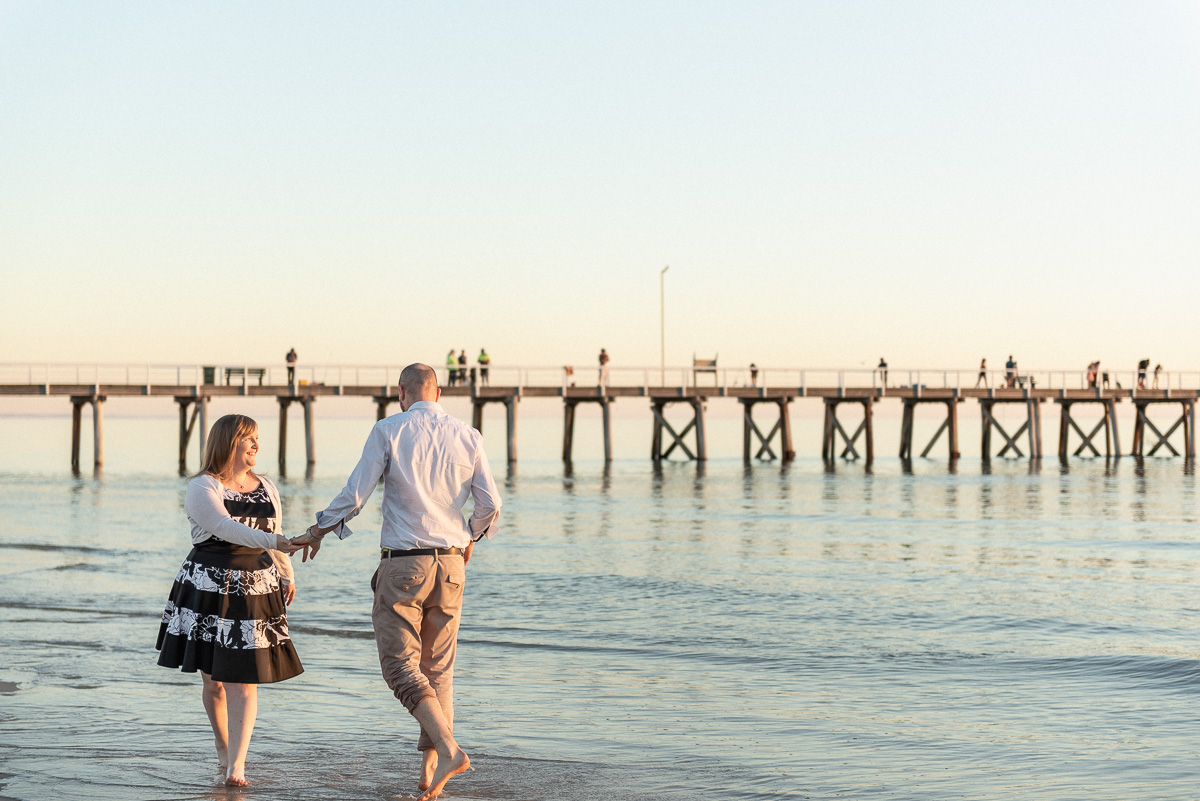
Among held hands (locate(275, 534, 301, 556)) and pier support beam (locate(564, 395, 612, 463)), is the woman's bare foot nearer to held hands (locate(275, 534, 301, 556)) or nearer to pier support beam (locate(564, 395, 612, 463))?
held hands (locate(275, 534, 301, 556))

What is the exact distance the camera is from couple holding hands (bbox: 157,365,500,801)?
4.93 meters

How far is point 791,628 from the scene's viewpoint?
1115cm

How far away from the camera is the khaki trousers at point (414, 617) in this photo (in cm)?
500

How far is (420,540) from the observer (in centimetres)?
504

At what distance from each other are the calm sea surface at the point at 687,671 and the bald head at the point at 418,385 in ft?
5.71

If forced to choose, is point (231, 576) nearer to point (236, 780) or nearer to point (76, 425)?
point (236, 780)

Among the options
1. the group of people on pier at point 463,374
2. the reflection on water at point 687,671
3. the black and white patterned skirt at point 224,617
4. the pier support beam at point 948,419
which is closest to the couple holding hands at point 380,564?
the black and white patterned skirt at point 224,617

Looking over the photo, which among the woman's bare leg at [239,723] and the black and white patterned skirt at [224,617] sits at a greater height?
the black and white patterned skirt at [224,617]

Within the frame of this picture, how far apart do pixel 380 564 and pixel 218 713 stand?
1029 mm

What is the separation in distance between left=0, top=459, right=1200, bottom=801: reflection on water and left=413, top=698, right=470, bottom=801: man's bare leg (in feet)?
1.54

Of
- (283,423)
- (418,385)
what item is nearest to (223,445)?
(418,385)

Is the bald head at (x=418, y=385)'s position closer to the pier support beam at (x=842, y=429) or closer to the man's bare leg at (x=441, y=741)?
the man's bare leg at (x=441, y=741)

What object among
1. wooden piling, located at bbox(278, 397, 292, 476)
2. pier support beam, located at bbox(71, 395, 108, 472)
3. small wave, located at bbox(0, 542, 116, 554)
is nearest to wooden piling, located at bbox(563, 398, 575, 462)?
wooden piling, located at bbox(278, 397, 292, 476)

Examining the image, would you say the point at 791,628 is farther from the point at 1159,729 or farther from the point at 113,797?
the point at 113,797
